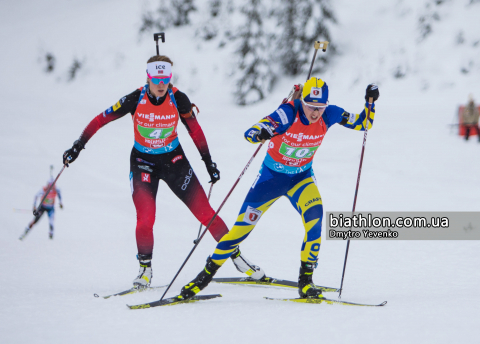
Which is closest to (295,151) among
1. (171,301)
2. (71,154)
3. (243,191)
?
(171,301)

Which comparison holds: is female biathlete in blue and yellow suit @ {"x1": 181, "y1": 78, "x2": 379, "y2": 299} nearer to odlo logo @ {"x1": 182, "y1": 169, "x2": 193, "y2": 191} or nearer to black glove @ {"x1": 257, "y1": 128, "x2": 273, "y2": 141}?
black glove @ {"x1": 257, "y1": 128, "x2": 273, "y2": 141}

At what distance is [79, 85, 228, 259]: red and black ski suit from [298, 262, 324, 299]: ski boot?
1.00 metres

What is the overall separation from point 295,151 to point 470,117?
1033 cm

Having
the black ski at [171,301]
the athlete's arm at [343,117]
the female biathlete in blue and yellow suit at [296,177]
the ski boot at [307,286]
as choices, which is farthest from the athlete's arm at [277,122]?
the black ski at [171,301]

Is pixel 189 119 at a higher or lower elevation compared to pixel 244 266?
higher

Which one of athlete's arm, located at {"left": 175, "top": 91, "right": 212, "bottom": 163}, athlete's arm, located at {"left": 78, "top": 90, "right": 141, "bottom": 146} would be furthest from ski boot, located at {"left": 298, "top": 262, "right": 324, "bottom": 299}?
athlete's arm, located at {"left": 78, "top": 90, "right": 141, "bottom": 146}

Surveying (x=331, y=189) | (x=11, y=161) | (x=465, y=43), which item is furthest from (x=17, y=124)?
(x=465, y=43)

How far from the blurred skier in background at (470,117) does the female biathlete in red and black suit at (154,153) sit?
9.92 meters

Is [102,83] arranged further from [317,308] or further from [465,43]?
[317,308]

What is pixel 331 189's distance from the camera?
1184 cm

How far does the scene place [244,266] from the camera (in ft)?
15.5

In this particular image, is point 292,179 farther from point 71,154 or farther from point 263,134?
point 71,154

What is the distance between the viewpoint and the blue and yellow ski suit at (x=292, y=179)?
3.92m

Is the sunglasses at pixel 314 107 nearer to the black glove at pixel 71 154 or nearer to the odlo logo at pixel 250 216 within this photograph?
the odlo logo at pixel 250 216
